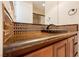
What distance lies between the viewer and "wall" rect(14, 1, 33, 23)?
2.82 ft

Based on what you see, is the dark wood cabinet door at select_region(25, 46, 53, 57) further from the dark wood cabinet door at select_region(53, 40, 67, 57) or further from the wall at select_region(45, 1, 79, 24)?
the wall at select_region(45, 1, 79, 24)

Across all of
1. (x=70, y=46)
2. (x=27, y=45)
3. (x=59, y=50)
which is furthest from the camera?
(x=70, y=46)

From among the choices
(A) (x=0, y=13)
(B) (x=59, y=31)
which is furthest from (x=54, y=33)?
(A) (x=0, y=13)

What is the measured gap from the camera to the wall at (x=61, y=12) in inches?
35.7

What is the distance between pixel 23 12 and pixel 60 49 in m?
0.37

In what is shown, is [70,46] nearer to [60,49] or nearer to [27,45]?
[60,49]

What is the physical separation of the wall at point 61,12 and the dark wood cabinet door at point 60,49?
160 mm

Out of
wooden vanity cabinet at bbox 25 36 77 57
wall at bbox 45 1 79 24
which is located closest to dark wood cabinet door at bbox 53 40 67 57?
wooden vanity cabinet at bbox 25 36 77 57

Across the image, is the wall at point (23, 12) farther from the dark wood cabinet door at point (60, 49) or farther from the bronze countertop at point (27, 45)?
the dark wood cabinet door at point (60, 49)

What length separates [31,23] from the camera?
0.89 metres

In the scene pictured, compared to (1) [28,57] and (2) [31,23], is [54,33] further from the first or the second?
(1) [28,57]

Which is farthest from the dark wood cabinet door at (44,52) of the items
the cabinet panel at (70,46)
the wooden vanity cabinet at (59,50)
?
the cabinet panel at (70,46)

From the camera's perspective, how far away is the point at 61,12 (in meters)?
0.92

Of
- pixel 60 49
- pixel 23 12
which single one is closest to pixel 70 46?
pixel 60 49
